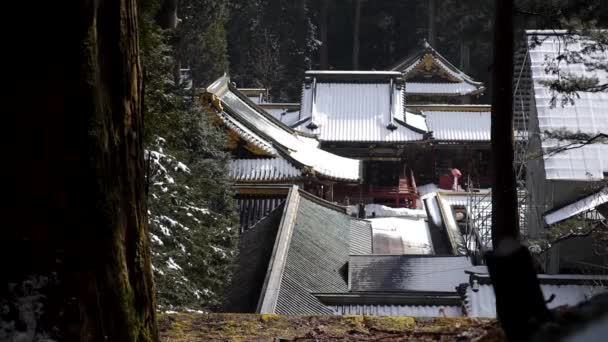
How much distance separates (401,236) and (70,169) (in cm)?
1292

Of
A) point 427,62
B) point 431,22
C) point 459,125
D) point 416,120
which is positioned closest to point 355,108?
point 416,120

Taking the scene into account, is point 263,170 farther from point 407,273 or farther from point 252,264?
point 407,273

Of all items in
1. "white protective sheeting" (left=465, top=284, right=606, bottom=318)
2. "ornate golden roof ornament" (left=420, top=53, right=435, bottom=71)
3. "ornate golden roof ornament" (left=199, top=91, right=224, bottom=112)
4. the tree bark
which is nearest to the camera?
the tree bark

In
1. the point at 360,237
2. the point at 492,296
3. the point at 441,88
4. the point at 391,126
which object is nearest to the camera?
the point at 492,296

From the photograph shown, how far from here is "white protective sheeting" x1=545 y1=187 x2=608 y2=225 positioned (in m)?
9.78

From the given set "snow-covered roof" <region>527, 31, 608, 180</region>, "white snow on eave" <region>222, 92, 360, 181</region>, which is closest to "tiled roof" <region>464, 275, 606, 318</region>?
"snow-covered roof" <region>527, 31, 608, 180</region>

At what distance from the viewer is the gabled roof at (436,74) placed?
2906 centimetres

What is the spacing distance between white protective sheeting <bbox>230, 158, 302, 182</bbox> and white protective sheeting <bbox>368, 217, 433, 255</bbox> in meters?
2.22

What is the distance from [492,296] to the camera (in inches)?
358

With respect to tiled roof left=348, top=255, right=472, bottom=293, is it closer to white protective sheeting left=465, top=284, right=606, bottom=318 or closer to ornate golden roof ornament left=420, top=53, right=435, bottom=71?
white protective sheeting left=465, top=284, right=606, bottom=318

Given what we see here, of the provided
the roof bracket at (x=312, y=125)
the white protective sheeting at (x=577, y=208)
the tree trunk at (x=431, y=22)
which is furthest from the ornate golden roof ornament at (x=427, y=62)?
the white protective sheeting at (x=577, y=208)

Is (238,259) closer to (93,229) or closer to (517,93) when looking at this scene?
Result: (517,93)

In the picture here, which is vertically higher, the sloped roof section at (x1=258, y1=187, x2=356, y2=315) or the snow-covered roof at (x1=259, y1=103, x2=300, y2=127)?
the snow-covered roof at (x1=259, y1=103, x2=300, y2=127)

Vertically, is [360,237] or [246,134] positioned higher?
[246,134]
